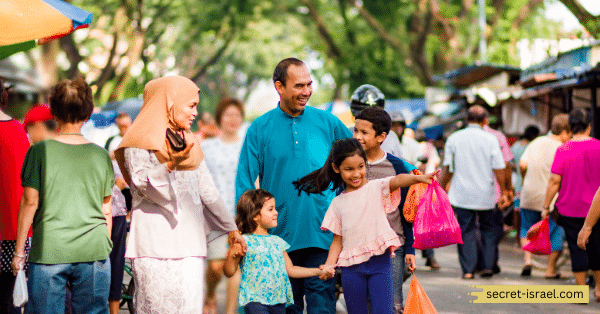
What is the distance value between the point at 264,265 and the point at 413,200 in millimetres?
1145

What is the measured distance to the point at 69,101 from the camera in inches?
177

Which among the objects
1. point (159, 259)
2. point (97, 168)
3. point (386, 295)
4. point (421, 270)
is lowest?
point (421, 270)

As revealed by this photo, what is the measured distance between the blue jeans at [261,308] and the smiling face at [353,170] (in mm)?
929

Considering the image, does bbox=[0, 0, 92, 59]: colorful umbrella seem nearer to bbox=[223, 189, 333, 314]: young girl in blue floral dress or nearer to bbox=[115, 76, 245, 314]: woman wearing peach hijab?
bbox=[115, 76, 245, 314]: woman wearing peach hijab

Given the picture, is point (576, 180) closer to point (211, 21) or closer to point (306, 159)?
point (306, 159)

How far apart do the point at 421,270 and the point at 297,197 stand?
614 centimetres

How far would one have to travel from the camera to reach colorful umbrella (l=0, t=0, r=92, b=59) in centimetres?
462

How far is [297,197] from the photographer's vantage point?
4988mm

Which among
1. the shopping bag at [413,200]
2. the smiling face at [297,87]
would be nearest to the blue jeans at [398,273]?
the shopping bag at [413,200]

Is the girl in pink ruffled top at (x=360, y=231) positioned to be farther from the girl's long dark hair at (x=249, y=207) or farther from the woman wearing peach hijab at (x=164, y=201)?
the woman wearing peach hijab at (x=164, y=201)

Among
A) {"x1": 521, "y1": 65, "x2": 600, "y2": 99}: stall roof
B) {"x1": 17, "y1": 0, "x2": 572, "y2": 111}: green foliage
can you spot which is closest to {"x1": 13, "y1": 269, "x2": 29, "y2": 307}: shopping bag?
{"x1": 521, "y1": 65, "x2": 600, "y2": 99}: stall roof

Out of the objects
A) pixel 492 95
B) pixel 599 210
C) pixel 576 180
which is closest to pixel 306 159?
pixel 599 210

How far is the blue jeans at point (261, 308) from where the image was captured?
4.80 m

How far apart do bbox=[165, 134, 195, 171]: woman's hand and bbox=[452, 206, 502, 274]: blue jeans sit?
20.6 feet
